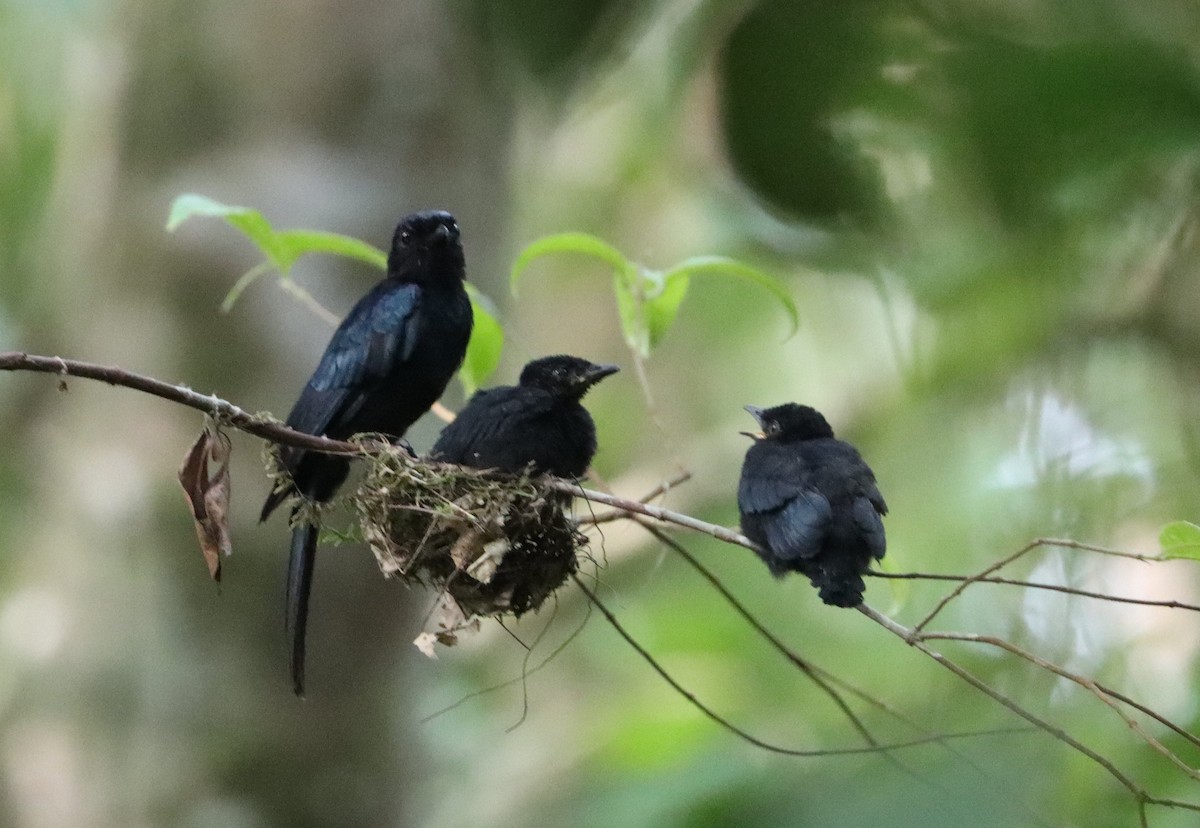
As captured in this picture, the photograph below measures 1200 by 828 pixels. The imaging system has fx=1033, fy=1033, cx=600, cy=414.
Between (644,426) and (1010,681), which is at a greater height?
(644,426)

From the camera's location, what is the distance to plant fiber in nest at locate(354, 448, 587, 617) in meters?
1.38

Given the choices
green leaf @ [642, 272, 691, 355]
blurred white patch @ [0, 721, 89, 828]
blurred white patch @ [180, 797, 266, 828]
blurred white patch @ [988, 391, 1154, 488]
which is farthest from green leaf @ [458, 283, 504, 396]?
blurred white patch @ [0, 721, 89, 828]

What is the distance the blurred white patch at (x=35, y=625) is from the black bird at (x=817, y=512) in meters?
1.69

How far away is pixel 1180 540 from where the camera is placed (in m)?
0.94

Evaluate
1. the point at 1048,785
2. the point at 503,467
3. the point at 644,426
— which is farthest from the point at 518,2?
the point at 644,426

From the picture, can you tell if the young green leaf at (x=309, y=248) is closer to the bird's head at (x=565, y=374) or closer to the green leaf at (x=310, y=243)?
the green leaf at (x=310, y=243)

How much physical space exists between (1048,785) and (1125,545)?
0.80 meters

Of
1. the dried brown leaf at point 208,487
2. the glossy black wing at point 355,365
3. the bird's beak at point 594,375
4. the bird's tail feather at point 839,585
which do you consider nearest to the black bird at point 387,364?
the glossy black wing at point 355,365

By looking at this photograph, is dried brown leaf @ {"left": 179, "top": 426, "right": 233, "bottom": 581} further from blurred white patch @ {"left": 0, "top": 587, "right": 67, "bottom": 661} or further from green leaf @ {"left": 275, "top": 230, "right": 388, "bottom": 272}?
blurred white patch @ {"left": 0, "top": 587, "right": 67, "bottom": 661}

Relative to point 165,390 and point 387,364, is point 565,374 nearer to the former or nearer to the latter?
point 387,364

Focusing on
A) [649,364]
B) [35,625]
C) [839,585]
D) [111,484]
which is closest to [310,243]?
[839,585]

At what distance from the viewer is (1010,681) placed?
0.80 metres

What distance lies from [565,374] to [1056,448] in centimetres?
87

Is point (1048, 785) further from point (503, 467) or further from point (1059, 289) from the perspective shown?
point (503, 467)
